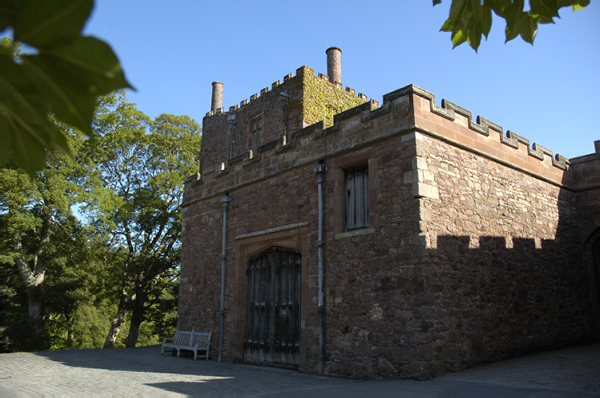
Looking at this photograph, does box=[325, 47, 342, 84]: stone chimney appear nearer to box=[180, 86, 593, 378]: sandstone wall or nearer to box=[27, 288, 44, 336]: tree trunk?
box=[180, 86, 593, 378]: sandstone wall

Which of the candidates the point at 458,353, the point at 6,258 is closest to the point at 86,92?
the point at 458,353

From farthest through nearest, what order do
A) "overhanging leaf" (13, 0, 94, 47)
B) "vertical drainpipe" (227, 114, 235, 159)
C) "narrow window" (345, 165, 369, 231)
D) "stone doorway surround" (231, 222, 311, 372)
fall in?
"vertical drainpipe" (227, 114, 235, 159) < "stone doorway surround" (231, 222, 311, 372) < "narrow window" (345, 165, 369, 231) < "overhanging leaf" (13, 0, 94, 47)

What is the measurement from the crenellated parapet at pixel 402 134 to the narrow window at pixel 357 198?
53 cm

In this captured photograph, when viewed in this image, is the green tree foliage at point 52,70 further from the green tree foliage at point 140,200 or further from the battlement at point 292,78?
the green tree foliage at point 140,200

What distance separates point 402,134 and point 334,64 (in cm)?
1019

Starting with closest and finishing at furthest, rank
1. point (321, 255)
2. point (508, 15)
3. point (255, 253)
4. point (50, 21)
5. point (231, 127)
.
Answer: point (50, 21), point (508, 15), point (321, 255), point (255, 253), point (231, 127)

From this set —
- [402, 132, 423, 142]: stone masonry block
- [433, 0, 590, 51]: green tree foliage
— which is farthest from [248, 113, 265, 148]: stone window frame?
A: [433, 0, 590, 51]: green tree foliage

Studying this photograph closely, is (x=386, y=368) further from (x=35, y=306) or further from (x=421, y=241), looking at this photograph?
(x=35, y=306)

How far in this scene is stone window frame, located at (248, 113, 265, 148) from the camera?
18.6 meters

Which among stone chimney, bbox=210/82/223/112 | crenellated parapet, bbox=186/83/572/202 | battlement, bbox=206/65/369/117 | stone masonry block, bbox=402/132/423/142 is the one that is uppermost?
stone chimney, bbox=210/82/223/112

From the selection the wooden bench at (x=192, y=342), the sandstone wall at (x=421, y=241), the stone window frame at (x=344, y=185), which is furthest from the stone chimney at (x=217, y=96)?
the stone window frame at (x=344, y=185)

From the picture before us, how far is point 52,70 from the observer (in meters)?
0.61

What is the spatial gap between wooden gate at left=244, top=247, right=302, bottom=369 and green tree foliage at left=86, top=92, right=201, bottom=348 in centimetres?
1062

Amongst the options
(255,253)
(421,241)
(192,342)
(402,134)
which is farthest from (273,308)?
(402,134)
